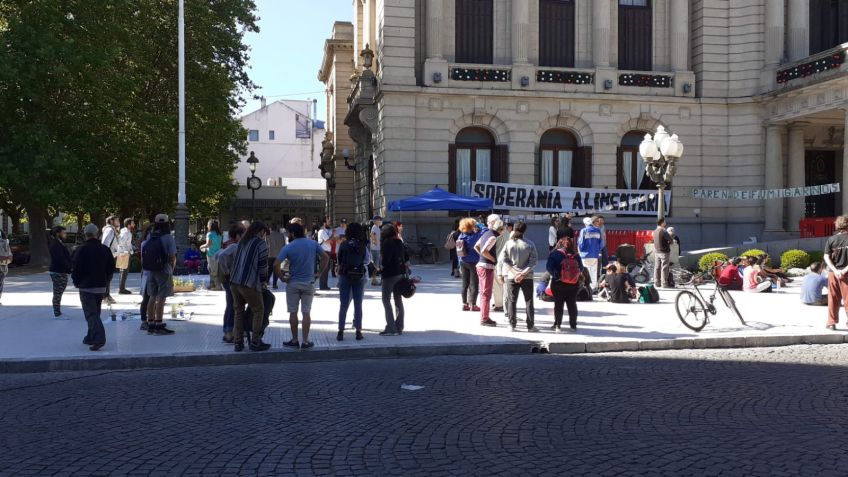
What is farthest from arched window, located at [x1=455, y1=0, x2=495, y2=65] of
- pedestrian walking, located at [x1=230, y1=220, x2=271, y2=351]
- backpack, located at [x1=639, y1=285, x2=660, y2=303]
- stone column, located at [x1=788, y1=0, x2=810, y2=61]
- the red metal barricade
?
pedestrian walking, located at [x1=230, y1=220, x2=271, y2=351]

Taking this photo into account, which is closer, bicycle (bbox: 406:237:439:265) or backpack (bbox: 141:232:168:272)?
backpack (bbox: 141:232:168:272)

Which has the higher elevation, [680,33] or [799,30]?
[680,33]

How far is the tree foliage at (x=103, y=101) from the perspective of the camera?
24.4m

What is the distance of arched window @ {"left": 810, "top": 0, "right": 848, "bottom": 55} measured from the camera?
93.9 ft

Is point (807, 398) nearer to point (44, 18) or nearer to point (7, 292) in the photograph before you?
point (7, 292)

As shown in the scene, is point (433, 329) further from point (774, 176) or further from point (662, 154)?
point (774, 176)

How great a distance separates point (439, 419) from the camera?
641 cm

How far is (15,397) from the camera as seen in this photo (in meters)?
7.50

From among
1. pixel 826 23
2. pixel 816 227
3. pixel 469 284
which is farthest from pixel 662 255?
pixel 826 23

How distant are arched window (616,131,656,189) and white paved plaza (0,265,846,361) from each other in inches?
526

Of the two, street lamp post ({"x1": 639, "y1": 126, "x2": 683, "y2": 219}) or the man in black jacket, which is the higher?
street lamp post ({"x1": 639, "y1": 126, "x2": 683, "y2": 219})

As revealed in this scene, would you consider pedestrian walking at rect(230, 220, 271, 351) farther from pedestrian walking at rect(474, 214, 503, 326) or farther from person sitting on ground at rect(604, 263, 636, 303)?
person sitting on ground at rect(604, 263, 636, 303)

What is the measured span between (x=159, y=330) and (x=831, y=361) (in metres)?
9.47

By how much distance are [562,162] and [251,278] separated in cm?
2128
